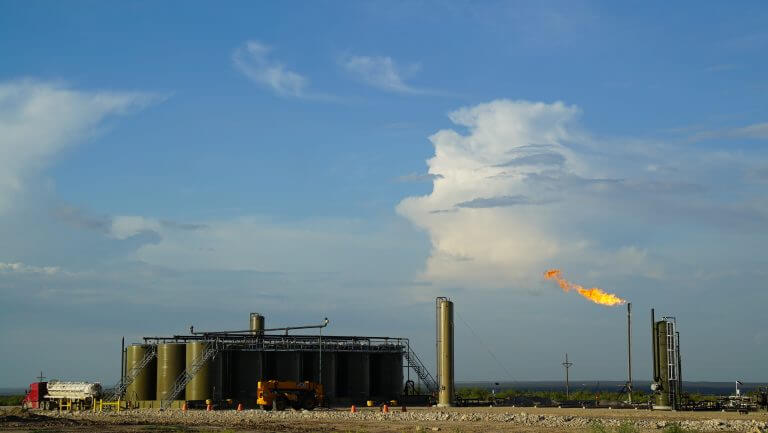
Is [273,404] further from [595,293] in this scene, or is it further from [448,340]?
[595,293]

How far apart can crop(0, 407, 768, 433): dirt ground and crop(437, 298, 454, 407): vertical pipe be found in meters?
12.3

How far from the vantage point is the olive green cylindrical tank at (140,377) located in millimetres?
72188

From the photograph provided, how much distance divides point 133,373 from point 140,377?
25.4 inches

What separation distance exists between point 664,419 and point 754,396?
2141 cm

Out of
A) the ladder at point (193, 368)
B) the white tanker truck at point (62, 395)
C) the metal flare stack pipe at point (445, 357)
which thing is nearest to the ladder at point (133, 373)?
the white tanker truck at point (62, 395)

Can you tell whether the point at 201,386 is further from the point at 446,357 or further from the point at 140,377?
the point at 446,357

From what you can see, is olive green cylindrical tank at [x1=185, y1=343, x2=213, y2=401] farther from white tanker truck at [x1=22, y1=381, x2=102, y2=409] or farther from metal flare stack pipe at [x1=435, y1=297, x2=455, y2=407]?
metal flare stack pipe at [x1=435, y1=297, x2=455, y2=407]

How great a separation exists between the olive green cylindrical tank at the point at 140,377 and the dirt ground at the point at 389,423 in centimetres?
1360

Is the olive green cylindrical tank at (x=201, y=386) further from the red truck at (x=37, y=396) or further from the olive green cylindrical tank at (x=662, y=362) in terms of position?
the olive green cylindrical tank at (x=662, y=362)

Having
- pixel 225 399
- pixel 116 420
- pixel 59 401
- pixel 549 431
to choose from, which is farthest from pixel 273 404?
pixel 549 431

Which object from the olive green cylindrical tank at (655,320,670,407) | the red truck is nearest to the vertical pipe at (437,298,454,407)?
the olive green cylindrical tank at (655,320,670,407)

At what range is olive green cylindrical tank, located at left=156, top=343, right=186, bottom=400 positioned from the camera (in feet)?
230

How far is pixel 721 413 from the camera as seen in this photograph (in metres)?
55.9

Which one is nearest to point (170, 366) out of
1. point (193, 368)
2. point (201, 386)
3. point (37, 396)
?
point (193, 368)
